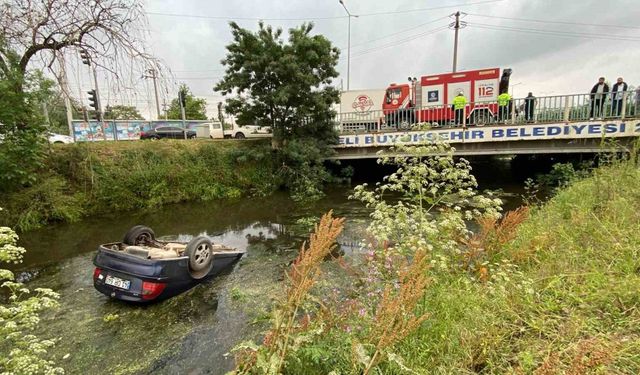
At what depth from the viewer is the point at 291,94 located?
12203mm

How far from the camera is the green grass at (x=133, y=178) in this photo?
8.62 metres

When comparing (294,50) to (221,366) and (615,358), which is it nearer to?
(221,366)

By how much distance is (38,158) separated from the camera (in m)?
8.41

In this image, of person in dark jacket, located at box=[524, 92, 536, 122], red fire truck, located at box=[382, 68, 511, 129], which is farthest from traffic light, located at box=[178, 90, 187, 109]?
person in dark jacket, located at box=[524, 92, 536, 122]

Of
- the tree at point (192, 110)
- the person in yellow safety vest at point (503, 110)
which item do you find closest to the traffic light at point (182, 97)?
the person in yellow safety vest at point (503, 110)

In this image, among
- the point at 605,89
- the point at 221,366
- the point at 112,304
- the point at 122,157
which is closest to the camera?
the point at 221,366

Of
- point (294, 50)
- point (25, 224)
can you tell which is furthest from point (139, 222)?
point (294, 50)

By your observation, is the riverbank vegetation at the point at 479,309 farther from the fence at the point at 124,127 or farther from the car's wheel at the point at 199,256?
the fence at the point at 124,127

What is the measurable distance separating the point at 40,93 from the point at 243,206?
634 centimetres

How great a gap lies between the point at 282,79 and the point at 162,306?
1003 centimetres

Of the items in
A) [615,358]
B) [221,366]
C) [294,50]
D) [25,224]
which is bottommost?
[221,366]

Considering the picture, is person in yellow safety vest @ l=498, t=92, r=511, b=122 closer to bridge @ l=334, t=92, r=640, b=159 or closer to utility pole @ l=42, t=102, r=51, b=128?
bridge @ l=334, t=92, r=640, b=159

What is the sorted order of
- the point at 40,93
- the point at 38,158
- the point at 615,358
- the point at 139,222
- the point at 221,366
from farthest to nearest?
the point at 139,222 → the point at 38,158 → the point at 40,93 → the point at 221,366 → the point at 615,358

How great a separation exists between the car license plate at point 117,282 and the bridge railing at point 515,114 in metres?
5.95
